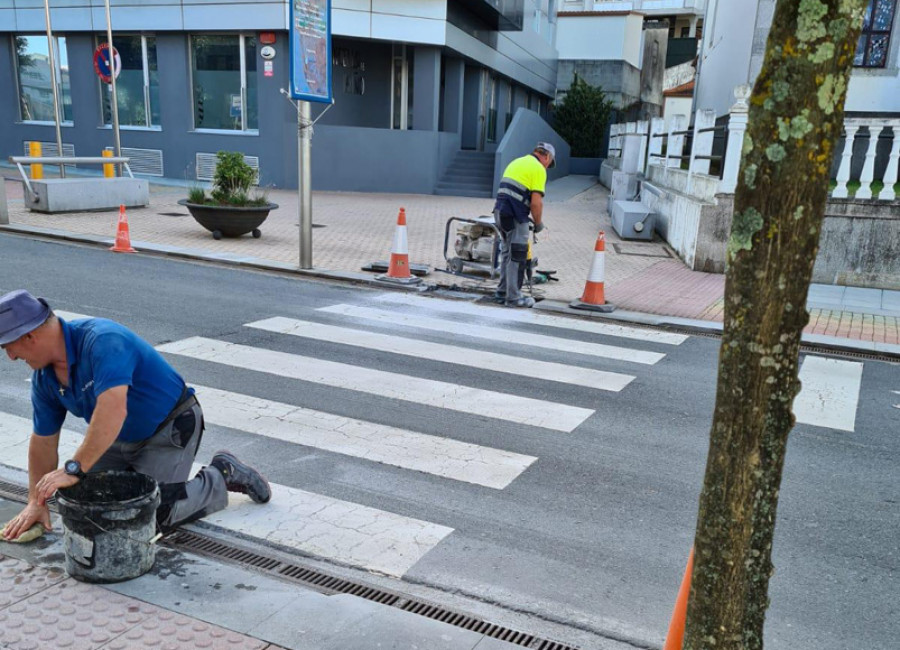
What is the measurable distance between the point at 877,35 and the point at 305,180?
15.0 meters

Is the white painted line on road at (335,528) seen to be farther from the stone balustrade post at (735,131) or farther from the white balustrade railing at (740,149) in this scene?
the stone balustrade post at (735,131)

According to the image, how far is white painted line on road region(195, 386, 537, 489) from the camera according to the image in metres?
5.10

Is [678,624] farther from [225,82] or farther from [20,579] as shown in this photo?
[225,82]

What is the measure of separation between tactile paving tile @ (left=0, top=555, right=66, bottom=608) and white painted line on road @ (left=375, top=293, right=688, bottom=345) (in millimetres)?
6237

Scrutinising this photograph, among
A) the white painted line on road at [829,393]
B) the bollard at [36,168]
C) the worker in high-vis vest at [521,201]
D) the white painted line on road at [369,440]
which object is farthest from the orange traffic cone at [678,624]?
the bollard at [36,168]

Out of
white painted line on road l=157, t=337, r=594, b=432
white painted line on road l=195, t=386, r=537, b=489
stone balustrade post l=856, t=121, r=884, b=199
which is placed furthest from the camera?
stone balustrade post l=856, t=121, r=884, b=199

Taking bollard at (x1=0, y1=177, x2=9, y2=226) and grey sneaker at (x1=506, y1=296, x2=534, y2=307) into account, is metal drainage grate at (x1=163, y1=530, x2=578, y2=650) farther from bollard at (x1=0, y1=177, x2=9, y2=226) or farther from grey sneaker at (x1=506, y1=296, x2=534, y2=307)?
bollard at (x1=0, y1=177, x2=9, y2=226)

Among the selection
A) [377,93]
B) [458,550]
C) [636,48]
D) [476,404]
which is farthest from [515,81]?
[458,550]

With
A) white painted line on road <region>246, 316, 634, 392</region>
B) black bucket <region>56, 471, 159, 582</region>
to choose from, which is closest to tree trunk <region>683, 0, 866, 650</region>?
black bucket <region>56, 471, 159, 582</region>

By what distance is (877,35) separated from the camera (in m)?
18.5

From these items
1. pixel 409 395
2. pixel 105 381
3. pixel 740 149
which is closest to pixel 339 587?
pixel 105 381

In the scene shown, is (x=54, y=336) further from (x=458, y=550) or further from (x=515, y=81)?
(x=515, y=81)

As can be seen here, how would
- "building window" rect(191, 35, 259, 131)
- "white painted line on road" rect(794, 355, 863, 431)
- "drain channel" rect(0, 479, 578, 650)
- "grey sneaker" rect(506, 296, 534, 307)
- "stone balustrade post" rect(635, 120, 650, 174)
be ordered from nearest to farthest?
"drain channel" rect(0, 479, 578, 650) → "white painted line on road" rect(794, 355, 863, 431) → "grey sneaker" rect(506, 296, 534, 307) → "stone balustrade post" rect(635, 120, 650, 174) → "building window" rect(191, 35, 259, 131)

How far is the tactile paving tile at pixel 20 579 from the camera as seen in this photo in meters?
3.46
